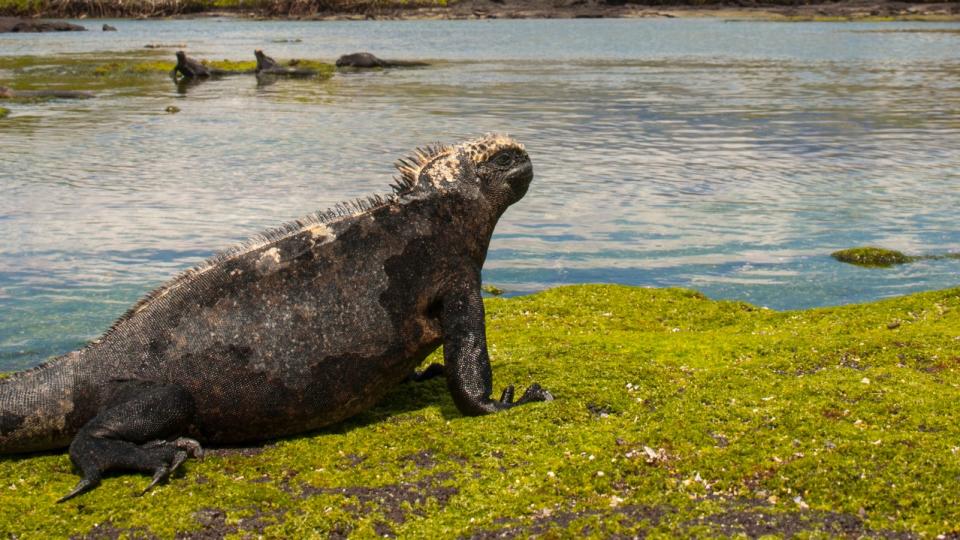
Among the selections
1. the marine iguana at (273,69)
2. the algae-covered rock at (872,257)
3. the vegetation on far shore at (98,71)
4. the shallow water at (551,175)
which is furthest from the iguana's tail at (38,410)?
the marine iguana at (273,69)

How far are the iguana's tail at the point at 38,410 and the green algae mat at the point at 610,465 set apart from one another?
0.50ft

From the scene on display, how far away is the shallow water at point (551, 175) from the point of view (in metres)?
16.7

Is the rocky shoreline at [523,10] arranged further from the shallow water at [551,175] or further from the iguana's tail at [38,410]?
the iguana's tail at [38,410]

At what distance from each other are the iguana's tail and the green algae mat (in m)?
0.15

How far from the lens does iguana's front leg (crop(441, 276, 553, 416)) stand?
28.4ft

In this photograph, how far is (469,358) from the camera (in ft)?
28.8

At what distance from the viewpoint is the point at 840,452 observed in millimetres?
7254

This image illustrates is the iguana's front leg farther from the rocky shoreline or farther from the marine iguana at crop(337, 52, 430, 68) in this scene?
the rocky shoreline

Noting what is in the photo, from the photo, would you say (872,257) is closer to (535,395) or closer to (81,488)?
(535,395)

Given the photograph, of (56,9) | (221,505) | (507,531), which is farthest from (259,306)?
(56,9)

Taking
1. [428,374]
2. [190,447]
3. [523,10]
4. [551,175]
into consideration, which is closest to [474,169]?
[428,374]

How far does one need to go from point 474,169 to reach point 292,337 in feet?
6.95

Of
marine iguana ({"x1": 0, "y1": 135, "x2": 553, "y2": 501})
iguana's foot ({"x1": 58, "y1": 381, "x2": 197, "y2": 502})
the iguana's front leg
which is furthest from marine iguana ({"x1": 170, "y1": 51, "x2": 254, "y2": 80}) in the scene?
iguana's foot ({"x1": 58, "y1": 381, "x2": 197, "y2": 502})

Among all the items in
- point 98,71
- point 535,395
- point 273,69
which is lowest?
point 98,71
